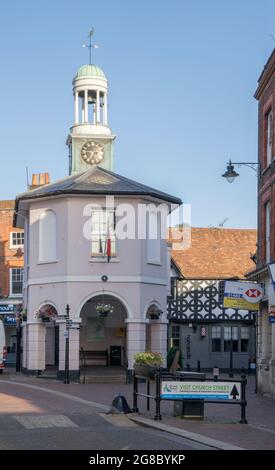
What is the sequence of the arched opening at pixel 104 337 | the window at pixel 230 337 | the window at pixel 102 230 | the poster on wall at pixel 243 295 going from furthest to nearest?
1. the window at pixel 230 337
2. the arched opening at pixel 104 337
3. the window at pixel 102 230
4. the poster on wall at pixel 243 295

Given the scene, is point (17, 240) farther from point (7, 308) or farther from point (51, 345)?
point (51, 345)

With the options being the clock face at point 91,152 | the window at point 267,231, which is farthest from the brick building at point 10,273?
the window at point 267,231

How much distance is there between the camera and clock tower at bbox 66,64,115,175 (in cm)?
4091

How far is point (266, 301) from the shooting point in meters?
29.2

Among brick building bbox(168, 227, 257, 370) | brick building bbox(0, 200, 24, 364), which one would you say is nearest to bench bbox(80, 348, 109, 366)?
brick building bbox(168, 227, 257, 370)

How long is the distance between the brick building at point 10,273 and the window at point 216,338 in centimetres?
1161

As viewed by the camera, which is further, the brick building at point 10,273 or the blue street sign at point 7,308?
the brick building at point 10,273

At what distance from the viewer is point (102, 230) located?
35250 mm

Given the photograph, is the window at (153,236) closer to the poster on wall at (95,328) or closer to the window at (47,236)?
the window at (47,236)

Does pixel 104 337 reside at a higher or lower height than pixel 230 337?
higher

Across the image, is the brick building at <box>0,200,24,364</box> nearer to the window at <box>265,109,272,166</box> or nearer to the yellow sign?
the yellow sign

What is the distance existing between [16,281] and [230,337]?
13.3 m

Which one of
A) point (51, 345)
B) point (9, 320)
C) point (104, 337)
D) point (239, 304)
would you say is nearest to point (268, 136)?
point (239, 304)

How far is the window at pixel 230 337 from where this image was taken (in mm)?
49906
